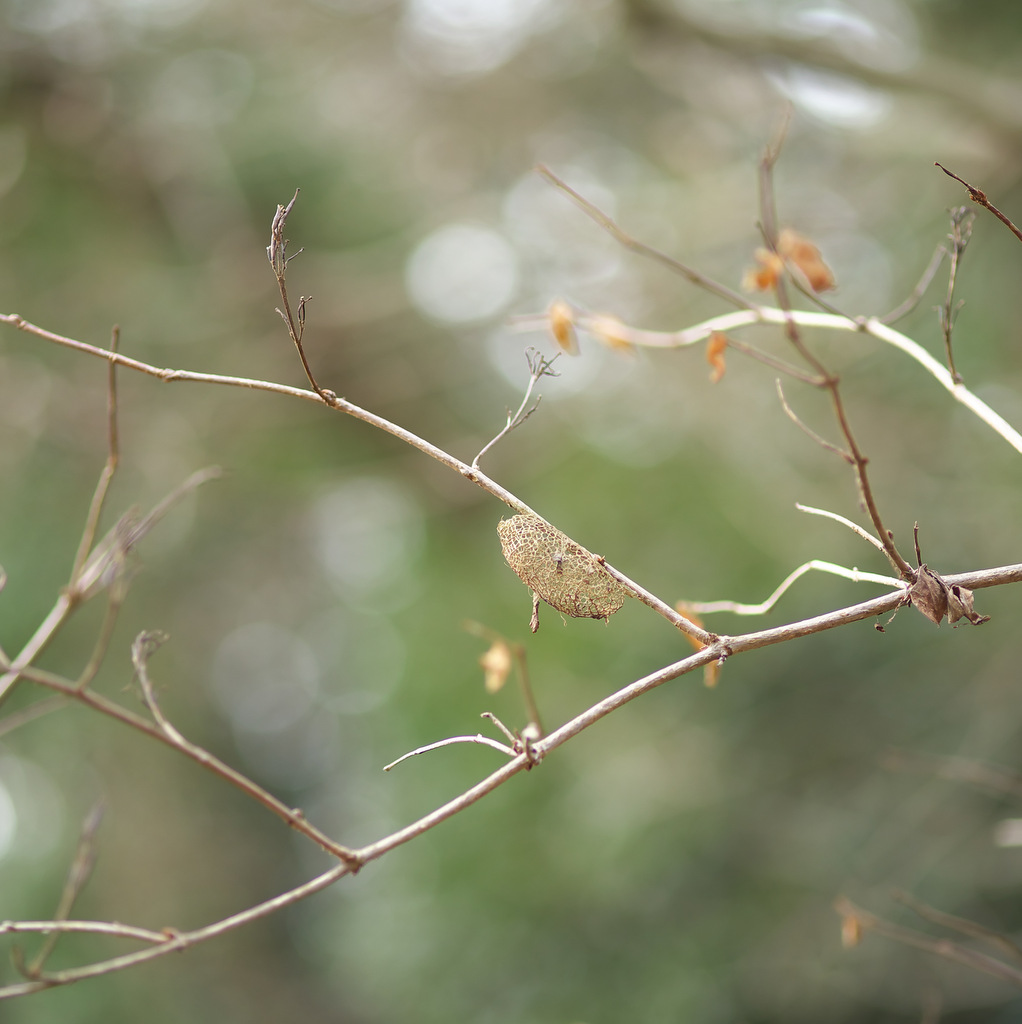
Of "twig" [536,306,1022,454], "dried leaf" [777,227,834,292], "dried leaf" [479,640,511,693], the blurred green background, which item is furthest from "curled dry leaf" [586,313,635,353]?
the blurred green background

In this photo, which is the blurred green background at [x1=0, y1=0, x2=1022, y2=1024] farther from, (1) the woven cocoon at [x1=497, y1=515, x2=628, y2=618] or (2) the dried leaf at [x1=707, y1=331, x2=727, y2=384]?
(1) the woven cocoon at [x1=497, y1=515, x2=628, y2=618]

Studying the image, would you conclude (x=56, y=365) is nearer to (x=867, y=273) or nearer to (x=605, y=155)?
(x=605, y=155)

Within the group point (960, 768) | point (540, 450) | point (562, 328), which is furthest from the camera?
point (540, 450)

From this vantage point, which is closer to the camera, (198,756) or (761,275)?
(198,756)

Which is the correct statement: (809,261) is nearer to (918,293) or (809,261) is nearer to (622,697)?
(918,293)

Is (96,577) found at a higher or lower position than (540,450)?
higher

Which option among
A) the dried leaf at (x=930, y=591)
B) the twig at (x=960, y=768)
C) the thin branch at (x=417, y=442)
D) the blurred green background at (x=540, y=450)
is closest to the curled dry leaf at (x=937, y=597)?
the dried leaf at (x=930, y=591)

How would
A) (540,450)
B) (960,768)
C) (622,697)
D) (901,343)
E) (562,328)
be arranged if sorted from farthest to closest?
(540,450)
(960,768)
(562,328)
(901,343)
(622,697)

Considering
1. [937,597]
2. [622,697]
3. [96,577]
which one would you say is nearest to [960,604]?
[937,597]
